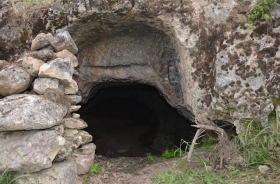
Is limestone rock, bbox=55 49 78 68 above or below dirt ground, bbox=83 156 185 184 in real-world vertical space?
above

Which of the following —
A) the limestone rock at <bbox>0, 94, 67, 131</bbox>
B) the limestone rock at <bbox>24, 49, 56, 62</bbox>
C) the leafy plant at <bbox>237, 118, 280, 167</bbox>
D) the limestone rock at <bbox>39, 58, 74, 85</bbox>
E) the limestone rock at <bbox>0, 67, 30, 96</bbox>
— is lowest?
the leafy plant at <bbox>237, 118, 280, 167</bbox>

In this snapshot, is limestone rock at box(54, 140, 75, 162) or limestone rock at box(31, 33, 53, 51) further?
limestone rock at box(31, 33, 53, 51)

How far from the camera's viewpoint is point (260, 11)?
3.10m

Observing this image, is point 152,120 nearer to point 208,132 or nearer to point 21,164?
point 208,132

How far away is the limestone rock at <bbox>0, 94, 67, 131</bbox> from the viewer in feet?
8.61

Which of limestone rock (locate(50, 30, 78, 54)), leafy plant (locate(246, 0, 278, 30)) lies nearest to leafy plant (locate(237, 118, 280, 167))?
leafy plant (locate(246, 0, 278, 30))

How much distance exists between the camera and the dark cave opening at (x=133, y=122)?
616 cm

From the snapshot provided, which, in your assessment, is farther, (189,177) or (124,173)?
(124,173)

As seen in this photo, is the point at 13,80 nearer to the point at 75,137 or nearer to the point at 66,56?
the point at 66,56

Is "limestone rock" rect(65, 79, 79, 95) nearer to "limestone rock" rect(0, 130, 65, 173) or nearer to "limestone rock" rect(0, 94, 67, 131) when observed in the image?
"limestone rock" rect(0, 94, 67, 131)

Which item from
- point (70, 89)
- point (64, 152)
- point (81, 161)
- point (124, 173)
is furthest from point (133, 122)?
point (64, 152)

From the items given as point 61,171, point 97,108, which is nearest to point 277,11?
point 61,171

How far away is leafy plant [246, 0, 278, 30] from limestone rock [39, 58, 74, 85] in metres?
2.06

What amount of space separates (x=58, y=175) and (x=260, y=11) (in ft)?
9.11
